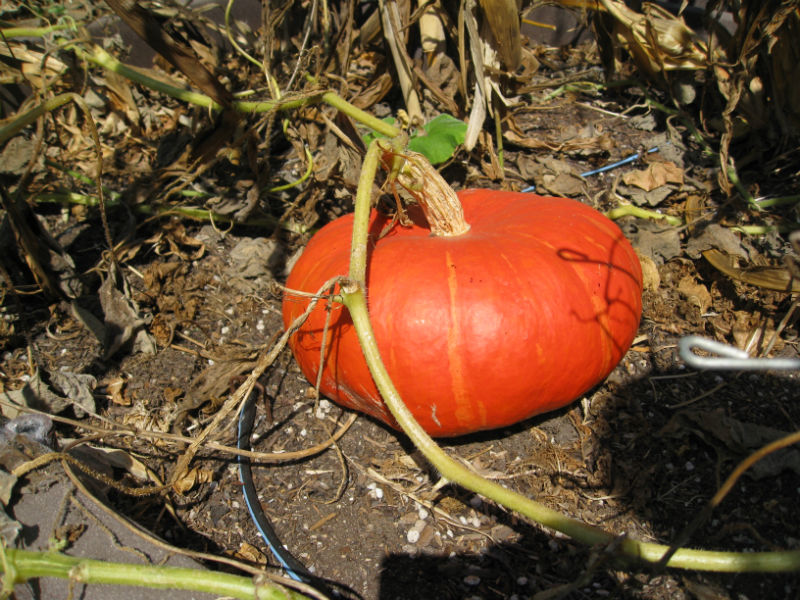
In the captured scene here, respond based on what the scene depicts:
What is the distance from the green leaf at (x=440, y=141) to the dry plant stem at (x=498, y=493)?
62 cm

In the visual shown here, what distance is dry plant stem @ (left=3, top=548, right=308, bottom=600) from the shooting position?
3.21 feet

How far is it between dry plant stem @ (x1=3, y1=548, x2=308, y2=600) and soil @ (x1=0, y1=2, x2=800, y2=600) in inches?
17.0

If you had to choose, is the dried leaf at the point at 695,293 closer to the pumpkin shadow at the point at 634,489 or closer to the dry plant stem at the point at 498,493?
the pumpkin shadow at the point at 634,489

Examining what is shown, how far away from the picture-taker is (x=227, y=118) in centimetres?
190

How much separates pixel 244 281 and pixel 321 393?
651 mm

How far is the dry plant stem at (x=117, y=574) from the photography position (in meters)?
0.98

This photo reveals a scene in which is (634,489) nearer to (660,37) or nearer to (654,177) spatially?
(654,177)

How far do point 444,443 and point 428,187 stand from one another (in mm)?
742

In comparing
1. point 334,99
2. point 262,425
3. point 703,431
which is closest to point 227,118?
point 334,99

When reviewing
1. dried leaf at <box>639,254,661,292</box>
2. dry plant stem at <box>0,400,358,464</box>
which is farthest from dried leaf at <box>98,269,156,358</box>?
dried leaf at <box>639,254,661,292</box>

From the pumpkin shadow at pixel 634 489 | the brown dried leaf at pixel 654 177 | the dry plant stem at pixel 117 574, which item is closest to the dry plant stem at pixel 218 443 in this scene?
the pumpkin shadow at pixel 634 489

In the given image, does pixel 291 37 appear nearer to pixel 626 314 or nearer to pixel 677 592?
A: pixel 626 314

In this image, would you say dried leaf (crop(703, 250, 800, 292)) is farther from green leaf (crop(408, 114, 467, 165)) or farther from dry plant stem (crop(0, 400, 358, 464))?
dry plant stem (crop(0, 400, 358, 464))

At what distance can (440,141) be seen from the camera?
2.05 meters
